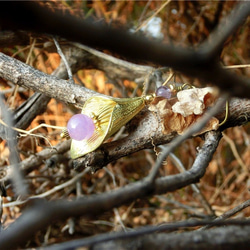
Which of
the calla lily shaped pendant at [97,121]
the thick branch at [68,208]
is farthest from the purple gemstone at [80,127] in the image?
the thick branch at [68,208]

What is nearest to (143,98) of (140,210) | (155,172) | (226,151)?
(155,172)

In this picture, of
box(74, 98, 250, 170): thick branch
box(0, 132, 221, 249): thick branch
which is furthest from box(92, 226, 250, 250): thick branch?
box(74, 98, 250, 170): thick branch

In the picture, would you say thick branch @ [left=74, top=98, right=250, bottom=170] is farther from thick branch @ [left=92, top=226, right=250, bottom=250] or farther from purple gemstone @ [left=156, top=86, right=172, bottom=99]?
thick branch @ [left=92, top=226, right=250, bottom=250]

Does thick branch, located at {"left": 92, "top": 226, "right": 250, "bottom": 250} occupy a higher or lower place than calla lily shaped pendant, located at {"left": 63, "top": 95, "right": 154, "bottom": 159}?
lower

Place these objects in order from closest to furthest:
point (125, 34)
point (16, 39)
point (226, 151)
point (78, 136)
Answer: point (125, 34) < point (78, 136) < point (16, 39) < point (226, 151)

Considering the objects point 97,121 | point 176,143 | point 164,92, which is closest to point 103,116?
point 97,121

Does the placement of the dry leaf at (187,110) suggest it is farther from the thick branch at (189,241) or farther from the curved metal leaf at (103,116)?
the thick branch at (189,241)

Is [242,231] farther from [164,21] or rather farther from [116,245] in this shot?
[164,21]

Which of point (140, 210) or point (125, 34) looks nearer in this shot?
point (125, 34)
